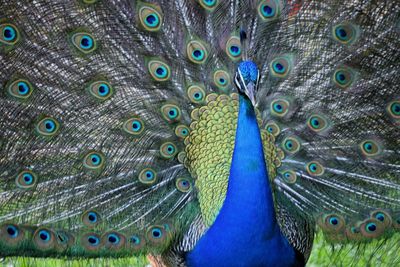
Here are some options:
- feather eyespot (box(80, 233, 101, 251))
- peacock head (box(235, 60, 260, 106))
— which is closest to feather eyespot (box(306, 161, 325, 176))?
peacock head (box(235, 60, 260, 106))

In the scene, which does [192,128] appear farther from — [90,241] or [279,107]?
[90,241]

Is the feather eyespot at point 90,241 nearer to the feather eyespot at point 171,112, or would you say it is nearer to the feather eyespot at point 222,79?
the feather eyespot at point 171,112

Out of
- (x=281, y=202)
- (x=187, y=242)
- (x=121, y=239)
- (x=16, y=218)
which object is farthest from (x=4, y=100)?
(x=281, y=202)

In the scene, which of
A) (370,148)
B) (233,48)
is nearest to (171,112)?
(233,48)

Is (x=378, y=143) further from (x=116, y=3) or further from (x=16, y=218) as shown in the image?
(x=16, y=218)

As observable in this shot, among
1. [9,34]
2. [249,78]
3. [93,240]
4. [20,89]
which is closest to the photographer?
[249,78]

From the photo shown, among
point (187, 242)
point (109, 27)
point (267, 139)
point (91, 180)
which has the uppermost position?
point (109, 27)

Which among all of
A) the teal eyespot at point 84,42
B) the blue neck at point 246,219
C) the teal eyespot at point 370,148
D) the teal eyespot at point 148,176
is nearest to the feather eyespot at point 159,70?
the teal eyespot at point 84,42
